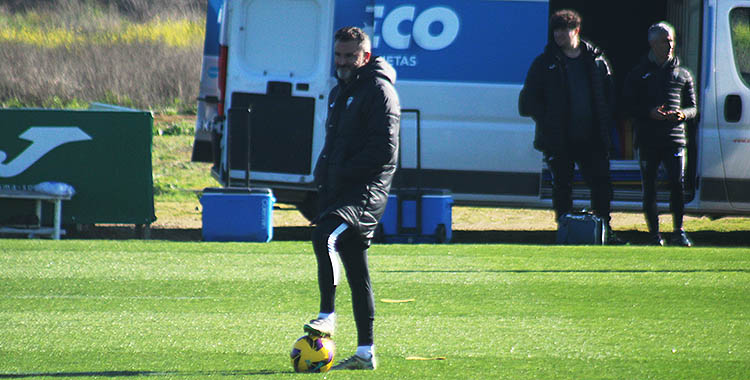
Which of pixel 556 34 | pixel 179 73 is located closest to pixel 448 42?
pixel 556 34

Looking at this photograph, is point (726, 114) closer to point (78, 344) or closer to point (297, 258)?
point (297, 258)

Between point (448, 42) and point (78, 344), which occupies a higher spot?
point (448, 42)

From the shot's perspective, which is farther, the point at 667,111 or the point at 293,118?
the point at 293,118

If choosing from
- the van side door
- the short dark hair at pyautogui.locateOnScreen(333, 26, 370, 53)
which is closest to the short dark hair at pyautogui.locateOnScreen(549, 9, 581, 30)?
the van side door

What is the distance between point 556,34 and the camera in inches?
359

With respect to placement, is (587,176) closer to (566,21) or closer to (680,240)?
(680,240)

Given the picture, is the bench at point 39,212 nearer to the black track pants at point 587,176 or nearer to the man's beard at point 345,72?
the black track pants at point 587,176

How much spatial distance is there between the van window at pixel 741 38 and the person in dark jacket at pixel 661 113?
88cm

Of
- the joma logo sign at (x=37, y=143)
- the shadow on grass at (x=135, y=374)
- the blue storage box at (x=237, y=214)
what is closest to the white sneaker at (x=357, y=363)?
the shadow on grass at (x=135, y=374)

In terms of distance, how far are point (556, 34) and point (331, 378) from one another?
16.9 ft

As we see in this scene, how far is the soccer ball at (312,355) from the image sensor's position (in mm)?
4812

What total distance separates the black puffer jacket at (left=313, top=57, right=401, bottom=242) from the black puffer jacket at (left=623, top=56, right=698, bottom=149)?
195 inches

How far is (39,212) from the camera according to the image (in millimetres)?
9992

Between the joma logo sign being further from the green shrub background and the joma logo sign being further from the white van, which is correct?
the green shrub background
